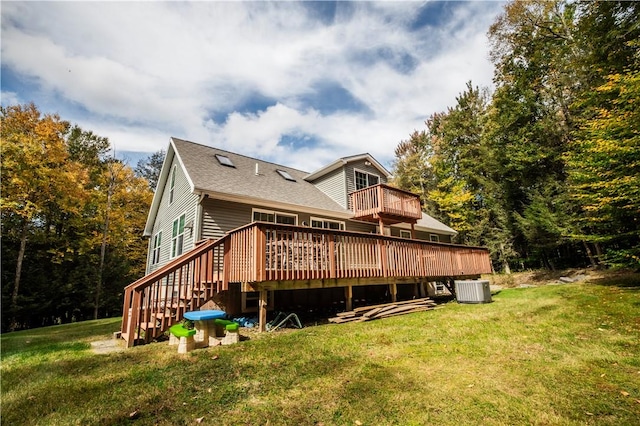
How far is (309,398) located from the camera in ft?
10.6

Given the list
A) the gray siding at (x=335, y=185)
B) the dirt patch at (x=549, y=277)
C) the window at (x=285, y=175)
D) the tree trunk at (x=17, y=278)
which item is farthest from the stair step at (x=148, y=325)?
the dirt patch at (x=549, y=277)

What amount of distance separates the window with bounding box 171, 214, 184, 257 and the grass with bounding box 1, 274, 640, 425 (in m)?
5.63

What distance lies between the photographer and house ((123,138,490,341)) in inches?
263

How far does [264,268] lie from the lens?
6.41 meters

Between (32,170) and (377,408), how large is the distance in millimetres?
21277

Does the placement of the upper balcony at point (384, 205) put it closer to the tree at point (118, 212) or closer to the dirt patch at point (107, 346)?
the dirt patch at point (107, 346)

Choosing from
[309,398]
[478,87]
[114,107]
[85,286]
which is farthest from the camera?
[478,87]

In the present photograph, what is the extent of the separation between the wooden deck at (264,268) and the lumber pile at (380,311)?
31.6 inches

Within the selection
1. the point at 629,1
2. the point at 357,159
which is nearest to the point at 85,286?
the point at 357,159

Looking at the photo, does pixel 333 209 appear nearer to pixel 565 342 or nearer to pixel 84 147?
pixel 565 342

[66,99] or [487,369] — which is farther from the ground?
[66,99]

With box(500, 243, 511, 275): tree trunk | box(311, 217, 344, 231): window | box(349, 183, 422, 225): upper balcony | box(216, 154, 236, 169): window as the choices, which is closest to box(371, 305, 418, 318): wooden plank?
box(349, 183, 422, 225): upper balcony

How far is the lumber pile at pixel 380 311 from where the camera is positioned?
7.90 meters

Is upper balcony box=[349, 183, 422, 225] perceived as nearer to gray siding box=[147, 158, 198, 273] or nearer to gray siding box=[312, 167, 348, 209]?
gray siding box=[312, 167, 348, 209]
